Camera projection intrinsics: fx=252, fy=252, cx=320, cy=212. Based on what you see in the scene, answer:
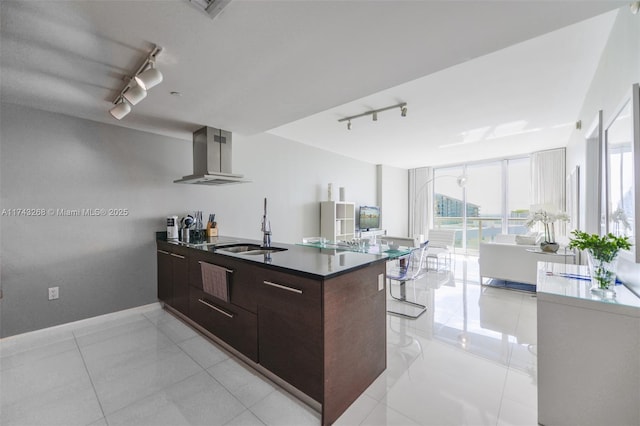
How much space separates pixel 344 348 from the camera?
1479mm

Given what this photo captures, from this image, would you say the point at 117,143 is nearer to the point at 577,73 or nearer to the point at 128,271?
the point at 128,271

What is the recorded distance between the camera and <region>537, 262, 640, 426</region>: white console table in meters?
1.19

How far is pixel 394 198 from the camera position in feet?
24.5

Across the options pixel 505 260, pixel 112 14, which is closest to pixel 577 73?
pixel 505 260

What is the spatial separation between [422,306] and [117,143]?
412cm

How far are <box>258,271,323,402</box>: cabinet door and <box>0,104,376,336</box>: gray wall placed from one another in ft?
7.48

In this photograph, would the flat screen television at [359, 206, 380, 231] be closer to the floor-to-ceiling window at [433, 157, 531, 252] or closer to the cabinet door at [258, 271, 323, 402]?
the floor-to-ceiling window at [433, 157, 531, 252]

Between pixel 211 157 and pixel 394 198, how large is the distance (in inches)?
223

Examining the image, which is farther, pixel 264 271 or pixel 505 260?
pixel 505 260

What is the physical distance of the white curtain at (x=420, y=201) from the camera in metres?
7.69

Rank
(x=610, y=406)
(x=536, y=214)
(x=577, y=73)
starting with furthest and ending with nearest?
1. (x=536, y=214)
2. (x=577, y=73)
3. (x=610, y=406)

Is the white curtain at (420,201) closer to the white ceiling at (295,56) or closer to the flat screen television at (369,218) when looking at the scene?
the flat screen television at (369,218)

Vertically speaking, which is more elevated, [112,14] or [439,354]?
[112,14]

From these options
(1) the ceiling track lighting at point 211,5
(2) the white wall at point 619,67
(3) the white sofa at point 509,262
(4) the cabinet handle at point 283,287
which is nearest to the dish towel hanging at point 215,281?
(4) the cabinet handle at point 283,287
